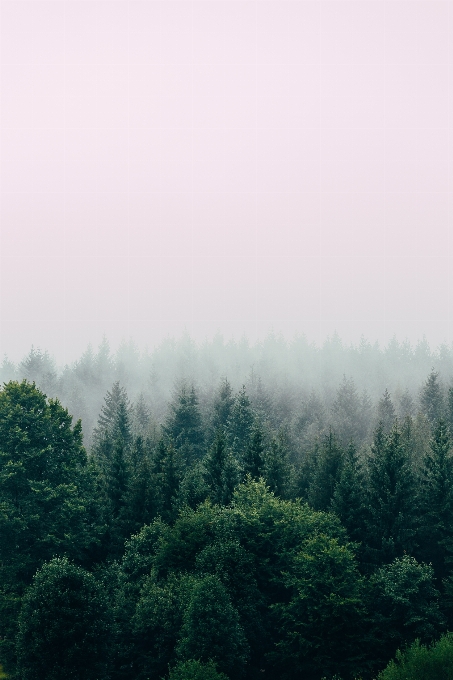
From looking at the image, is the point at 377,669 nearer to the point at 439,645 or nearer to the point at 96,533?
the point at 439,645

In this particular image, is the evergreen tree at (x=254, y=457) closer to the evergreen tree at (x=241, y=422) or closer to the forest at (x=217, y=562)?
the forest at (x=217, y=562)

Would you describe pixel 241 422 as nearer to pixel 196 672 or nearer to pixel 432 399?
pixel 432 399

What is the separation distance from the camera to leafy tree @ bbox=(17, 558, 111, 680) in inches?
1574

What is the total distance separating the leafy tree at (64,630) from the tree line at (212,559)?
9cm

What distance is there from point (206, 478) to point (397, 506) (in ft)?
64.9

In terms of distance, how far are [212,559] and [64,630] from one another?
12269 millimetres

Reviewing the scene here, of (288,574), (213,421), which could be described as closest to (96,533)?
(288,574)

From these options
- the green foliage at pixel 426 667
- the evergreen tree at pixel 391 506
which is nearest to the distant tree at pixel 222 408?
the evergreen tree at pixel 391 506

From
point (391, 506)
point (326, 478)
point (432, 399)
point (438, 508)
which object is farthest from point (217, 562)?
point (432, 399)

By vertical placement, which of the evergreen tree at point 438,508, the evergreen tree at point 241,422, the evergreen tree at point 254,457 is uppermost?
the evergreen tree at point 241,422

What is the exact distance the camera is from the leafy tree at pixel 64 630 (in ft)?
131

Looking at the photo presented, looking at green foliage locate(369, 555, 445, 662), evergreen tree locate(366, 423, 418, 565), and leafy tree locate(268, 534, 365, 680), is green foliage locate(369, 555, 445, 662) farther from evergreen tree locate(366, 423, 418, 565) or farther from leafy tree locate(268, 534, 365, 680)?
evergreen tree locate(366, 423, 418, 565)

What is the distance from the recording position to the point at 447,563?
5559 cm

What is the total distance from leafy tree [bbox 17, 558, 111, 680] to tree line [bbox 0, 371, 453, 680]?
9 centimetres
